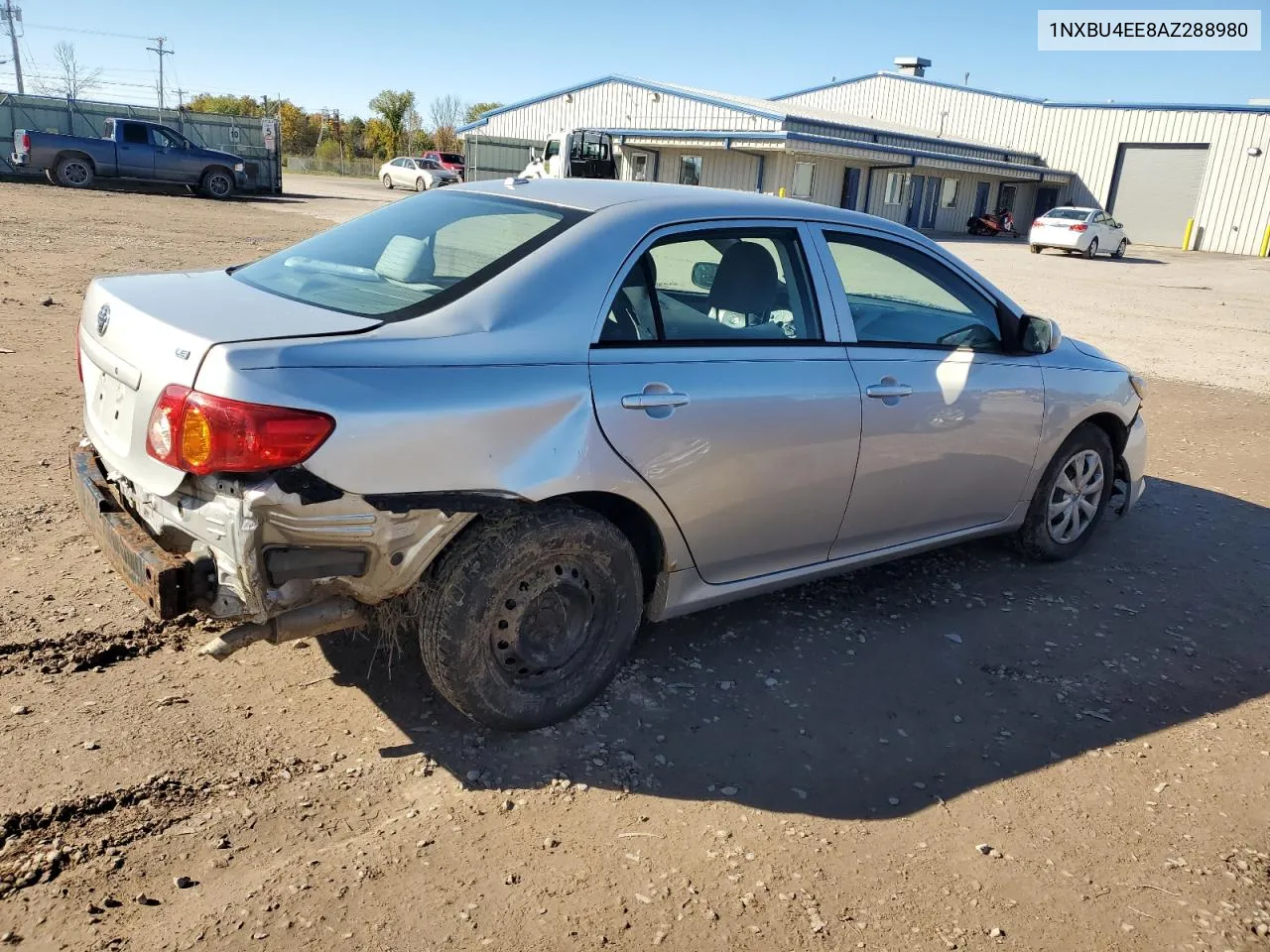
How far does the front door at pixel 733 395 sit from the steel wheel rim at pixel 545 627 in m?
0.42

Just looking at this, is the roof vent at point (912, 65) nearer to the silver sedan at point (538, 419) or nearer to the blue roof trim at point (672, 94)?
the blue roof trim at point (672, 94)

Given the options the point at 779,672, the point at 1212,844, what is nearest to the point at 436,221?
the point at 779,672

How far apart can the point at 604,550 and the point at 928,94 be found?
52.1 metres

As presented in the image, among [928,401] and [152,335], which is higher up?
[152,335]

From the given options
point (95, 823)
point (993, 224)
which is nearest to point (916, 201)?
point (993, 224)

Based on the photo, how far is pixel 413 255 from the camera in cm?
350

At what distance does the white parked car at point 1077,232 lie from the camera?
31734 mm

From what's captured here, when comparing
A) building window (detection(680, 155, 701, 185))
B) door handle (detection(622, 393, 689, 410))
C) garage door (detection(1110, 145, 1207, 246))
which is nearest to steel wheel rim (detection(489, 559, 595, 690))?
door handle (detection(622, 393, 689, 410))

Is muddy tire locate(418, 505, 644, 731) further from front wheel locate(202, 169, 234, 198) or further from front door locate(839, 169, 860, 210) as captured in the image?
front door locate(839, 169, 860, 210)

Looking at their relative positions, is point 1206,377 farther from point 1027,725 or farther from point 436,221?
point 436,221

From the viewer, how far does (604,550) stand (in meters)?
3.22

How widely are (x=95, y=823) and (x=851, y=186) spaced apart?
39.2 m

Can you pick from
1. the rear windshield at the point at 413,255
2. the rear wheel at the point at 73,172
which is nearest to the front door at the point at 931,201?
the rear wheel at the point at 73,172

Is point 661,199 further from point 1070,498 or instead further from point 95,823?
point 1070,498
